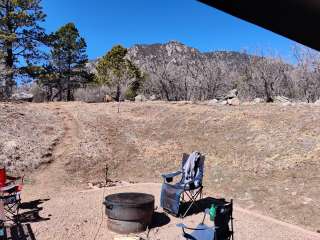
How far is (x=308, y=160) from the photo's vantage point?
405 inches

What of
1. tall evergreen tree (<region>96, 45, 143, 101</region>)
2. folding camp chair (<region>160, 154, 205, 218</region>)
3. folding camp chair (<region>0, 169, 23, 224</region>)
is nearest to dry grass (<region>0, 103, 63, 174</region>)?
folding camp chair (<region>0, 169, 23, 224</region>)

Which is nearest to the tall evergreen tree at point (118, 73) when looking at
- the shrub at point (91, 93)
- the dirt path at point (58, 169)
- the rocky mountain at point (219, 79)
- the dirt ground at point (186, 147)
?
the shrub at point (91, 93)

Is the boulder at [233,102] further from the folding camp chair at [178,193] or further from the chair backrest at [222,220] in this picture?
the chair backrest at [222,220]

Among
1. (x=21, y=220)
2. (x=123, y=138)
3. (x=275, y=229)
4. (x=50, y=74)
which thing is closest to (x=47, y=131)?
(x=123, y=138)

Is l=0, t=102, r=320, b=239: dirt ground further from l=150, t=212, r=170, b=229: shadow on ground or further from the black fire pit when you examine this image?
the black fire pit

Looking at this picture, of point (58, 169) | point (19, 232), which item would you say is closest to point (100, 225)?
point (19, 232)

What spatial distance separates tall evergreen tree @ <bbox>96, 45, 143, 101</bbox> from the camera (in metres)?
30.3

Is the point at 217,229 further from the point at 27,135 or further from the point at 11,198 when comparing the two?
the point at 27,135

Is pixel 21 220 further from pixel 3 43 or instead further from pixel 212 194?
pixel 3 43

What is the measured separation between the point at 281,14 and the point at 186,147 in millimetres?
11814

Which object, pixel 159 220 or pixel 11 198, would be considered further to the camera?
pixel 159 220

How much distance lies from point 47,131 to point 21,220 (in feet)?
23.7

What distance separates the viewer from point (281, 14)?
1534 mm

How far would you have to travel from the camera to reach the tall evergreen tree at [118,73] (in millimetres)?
30306
